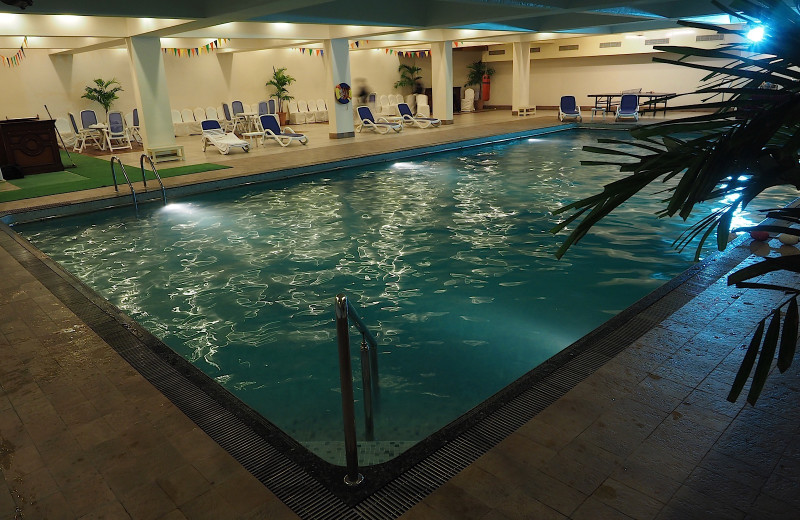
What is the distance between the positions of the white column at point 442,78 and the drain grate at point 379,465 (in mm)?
15461

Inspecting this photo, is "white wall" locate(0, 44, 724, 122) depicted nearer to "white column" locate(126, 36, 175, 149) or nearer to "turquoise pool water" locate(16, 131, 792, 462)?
"white column" locate(126, 36, 175, 149)

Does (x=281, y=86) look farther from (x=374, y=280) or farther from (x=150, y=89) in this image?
(x=374, y=280)

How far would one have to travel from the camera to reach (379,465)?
2.57 meters

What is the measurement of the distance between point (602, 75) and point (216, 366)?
22495mm

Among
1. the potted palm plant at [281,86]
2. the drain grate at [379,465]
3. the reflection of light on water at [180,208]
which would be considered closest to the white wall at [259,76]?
the potted palm plant at [281,86]

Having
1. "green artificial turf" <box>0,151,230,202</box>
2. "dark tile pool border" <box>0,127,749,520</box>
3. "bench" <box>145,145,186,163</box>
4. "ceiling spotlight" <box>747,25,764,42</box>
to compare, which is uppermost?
"ceiling spotlight" <box>747,25,764,42</box>

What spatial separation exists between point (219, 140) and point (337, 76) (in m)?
3.60

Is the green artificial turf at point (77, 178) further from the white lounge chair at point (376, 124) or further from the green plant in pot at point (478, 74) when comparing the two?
the green plant in pot at point (478, 74)

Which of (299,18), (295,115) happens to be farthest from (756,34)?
(295,115)

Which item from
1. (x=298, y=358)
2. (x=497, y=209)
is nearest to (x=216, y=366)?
(x=298, y=358)

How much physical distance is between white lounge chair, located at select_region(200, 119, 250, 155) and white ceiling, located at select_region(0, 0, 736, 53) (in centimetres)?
222

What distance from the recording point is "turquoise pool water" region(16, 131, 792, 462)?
3.96 meters

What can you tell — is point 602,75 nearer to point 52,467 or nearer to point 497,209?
point 497,209

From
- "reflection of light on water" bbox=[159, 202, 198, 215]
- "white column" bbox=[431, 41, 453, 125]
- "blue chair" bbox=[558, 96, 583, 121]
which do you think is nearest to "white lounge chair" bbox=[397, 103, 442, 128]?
"white column" bbox=[431, 41, 453, 125]
